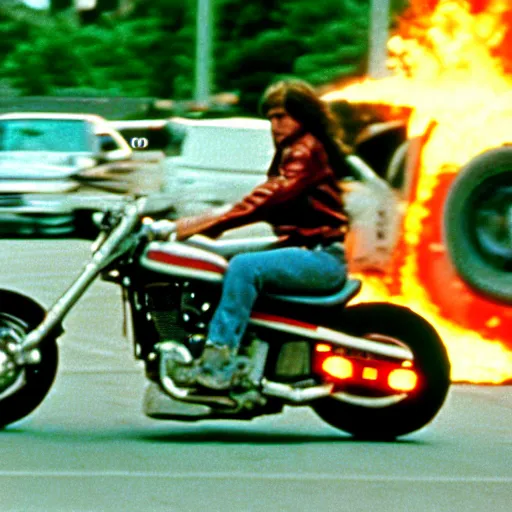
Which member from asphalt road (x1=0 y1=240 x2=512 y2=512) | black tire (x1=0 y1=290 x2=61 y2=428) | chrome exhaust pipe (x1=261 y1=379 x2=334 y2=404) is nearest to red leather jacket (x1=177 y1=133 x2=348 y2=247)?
chrome exhaust pipe (x1=261 y1=379 x2=334 y2=404)

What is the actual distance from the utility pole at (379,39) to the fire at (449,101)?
381 centimetres

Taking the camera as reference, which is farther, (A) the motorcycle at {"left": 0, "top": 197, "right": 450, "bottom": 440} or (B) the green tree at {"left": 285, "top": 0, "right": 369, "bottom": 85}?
(B) the green tree at {"left": 285, "top": 0, "right": 369, "bottom": 85}

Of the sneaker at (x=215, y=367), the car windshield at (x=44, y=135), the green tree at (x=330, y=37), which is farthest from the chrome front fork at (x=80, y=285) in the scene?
the green tree at (x=330, y=37)

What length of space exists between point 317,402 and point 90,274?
1.08m

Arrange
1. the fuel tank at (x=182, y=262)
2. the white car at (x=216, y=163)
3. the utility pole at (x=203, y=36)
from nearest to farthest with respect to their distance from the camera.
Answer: the fuel tank at (x=182, y=262), the white car at (x=216, y=163), the utility pole at (x=203, y=36)

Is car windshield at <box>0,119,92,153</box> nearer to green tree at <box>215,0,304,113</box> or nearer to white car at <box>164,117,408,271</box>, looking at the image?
white car at <box>164,117,408,271</box>

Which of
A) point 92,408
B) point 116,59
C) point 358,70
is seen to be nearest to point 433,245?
point 92,408

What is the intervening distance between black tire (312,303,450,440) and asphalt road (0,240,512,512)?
114 millimetres

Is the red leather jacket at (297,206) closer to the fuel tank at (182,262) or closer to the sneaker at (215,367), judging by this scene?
the fuel tank at (182,262)

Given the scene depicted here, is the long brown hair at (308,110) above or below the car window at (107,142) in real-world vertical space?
above

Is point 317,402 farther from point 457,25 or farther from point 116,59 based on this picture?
point 116,59

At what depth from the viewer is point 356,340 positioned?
804cm

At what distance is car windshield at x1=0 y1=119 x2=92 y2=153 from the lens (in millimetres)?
21422

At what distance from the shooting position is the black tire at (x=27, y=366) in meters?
8.16
